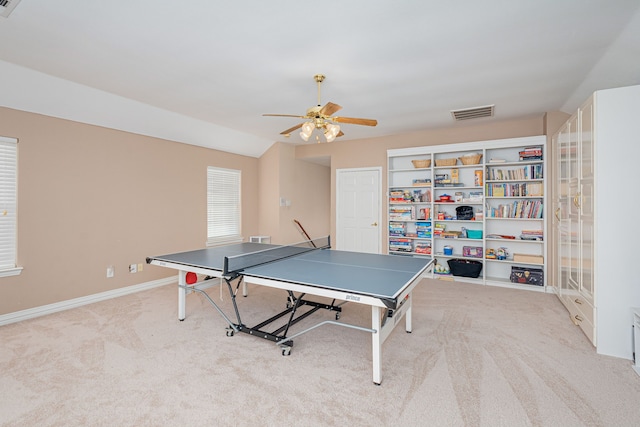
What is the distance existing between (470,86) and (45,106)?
4.65 m

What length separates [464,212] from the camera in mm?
4879

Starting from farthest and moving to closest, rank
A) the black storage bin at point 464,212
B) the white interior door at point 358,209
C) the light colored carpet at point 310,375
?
the white interior door at point 358,209 < the black storage bin at point 464,212 < the light colored carpet at point 310,375

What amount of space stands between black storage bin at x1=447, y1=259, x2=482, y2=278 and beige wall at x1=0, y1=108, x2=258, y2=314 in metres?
4.22

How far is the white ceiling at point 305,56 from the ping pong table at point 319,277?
1.80 m

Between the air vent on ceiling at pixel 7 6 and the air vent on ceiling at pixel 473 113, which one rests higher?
the air vent on ceiling at pixel 473 113

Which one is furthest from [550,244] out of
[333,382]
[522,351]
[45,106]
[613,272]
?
[45,106]

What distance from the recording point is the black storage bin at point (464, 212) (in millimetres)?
4848

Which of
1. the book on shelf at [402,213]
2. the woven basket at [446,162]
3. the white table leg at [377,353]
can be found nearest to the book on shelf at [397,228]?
the book on shelf at [402,213]

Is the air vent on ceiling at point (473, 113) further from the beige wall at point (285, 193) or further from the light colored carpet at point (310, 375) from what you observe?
the beige wall at point (285, 193)

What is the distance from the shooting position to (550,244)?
433 centimetres

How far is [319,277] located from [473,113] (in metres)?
3.50

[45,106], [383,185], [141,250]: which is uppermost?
[45,106]

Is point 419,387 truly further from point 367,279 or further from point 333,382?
point 367,279

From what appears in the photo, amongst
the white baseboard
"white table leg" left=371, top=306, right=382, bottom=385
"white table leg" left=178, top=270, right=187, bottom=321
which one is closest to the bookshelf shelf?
"white table leg" left=371, top=306, right=382, bottom=385
